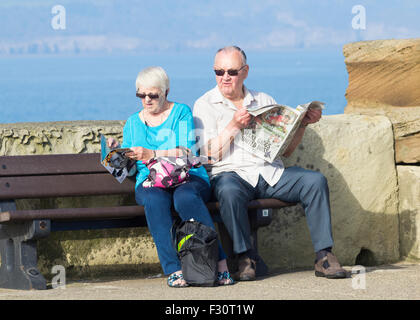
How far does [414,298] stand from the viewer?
15.4ft

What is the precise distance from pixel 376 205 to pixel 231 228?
1466 mm

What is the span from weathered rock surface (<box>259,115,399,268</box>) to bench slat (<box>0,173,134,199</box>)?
1.17 metres

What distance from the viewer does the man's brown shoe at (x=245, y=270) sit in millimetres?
5184

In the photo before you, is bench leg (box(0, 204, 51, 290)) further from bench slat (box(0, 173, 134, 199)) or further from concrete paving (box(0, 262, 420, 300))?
bench slat (box(0, 173, 134, 199))

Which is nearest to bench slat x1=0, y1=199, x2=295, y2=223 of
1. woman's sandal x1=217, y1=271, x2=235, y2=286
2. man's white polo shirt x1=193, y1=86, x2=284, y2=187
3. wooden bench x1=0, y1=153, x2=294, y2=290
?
wooden bench x1=0, y1=153, x2=294, y2=290

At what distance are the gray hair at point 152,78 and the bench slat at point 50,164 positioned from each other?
0.57 m

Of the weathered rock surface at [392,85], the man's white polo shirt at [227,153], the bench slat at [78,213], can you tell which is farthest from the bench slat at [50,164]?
the weathered rock surface at [392,85]

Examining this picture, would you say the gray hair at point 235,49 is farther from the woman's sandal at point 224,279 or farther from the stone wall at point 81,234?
the woman's sandal at point 224,279

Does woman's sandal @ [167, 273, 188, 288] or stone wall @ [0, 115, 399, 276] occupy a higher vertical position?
stone wall @ [0, 115, 399, 276]

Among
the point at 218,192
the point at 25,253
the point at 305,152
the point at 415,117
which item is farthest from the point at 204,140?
the point at 415,117

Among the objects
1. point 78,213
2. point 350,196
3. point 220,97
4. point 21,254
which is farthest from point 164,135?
point 350,196

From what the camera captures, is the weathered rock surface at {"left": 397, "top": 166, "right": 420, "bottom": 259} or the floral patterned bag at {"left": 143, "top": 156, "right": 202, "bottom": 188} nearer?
the floral patterned bag at {"left": 143, "top": 156, "right": 202, "bottom": 188}

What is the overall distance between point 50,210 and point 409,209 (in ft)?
8.75

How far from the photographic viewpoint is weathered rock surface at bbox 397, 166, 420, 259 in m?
6.20
